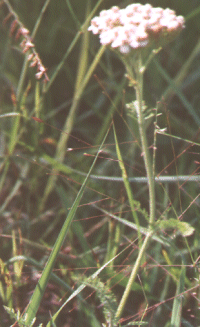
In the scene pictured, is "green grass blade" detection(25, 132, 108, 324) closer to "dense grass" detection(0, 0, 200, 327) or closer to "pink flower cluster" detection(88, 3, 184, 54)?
"dense grass" detection(0, 0, 200, 327)

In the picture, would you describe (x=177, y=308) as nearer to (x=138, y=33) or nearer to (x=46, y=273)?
(x=46, y=273)

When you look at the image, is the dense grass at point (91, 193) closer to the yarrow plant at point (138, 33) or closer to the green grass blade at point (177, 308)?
the green grass blade at point (177, 308)

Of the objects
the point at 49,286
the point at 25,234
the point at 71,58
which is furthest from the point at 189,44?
the point at 49,286

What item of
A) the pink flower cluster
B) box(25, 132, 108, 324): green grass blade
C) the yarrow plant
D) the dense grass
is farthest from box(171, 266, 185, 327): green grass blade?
the pink flower cluster

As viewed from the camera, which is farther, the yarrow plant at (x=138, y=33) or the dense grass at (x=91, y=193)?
the dense grass at (x=91, y=193)

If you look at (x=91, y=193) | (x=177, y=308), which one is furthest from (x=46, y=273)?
(x=91, y=193)

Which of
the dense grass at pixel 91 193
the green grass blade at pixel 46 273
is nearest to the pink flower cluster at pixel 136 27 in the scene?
the dense grass at pixel 91 193
